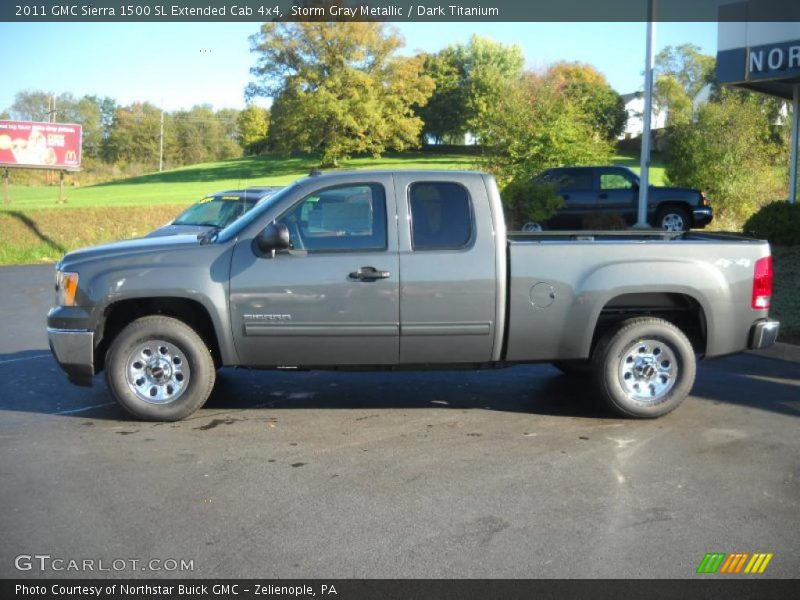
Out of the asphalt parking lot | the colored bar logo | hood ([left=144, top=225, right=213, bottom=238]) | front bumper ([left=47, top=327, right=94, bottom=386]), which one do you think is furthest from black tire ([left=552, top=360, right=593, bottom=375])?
hood ([left=144, top=225, right=213, bottom=238])

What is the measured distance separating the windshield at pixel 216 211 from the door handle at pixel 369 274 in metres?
8.19

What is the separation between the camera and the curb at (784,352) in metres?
9.19

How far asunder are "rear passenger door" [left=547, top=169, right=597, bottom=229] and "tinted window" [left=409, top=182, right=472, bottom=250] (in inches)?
573

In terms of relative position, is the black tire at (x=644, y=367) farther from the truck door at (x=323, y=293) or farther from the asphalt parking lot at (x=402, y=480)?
the truck door at (x=323, y=293)

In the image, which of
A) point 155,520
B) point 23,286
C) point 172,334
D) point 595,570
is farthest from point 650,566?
point 23,286

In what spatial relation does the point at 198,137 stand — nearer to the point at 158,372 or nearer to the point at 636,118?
the point at 636,118

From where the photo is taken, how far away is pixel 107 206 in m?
31.9

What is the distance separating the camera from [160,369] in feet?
21.8

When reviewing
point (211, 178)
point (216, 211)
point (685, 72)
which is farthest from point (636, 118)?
point (216, 211)

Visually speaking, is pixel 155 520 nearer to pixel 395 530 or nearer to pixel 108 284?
pixel 395 530

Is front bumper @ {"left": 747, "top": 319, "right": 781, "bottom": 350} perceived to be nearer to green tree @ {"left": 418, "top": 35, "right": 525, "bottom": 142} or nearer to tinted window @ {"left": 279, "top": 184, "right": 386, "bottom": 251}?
tinted window @ {"left": 279, "top": 184, "right": 386, "bottom": 251}

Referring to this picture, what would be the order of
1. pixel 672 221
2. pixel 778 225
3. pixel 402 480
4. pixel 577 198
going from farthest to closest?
1. pixel 672 221
2. pixel 577 198
3. pixel 778 225
4. pixel 402 480

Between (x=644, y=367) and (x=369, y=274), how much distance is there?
2360 millimetres

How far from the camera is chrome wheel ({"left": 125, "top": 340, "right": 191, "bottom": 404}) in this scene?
6625 millimetres
